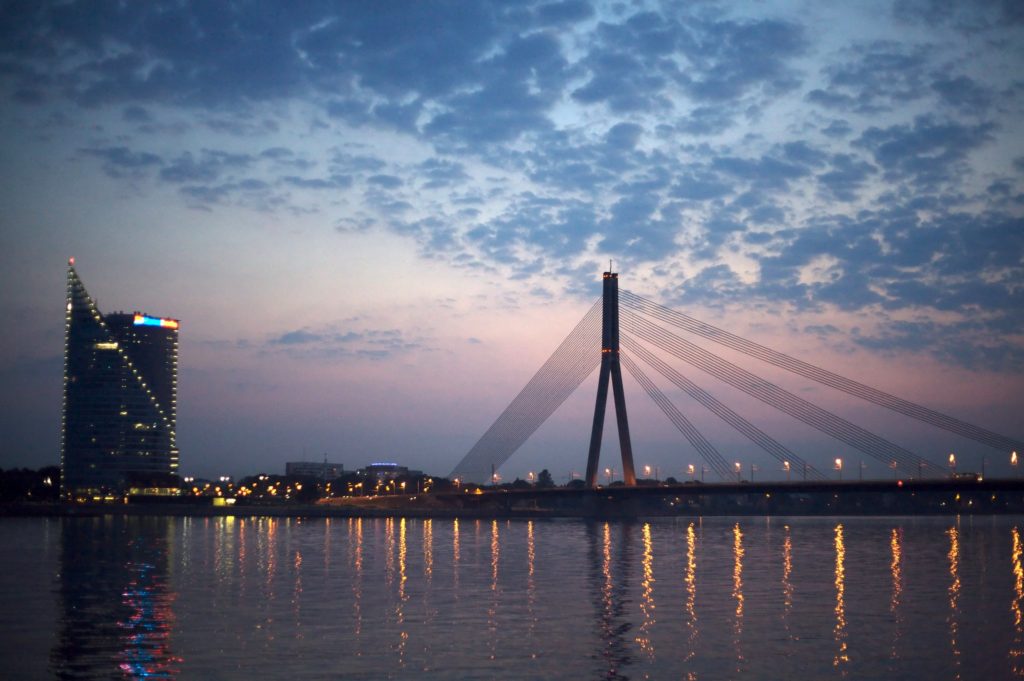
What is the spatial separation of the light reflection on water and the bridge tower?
1877cm

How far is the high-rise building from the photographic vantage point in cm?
13475

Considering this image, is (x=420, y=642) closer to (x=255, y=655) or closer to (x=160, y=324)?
(x=255, y=655)

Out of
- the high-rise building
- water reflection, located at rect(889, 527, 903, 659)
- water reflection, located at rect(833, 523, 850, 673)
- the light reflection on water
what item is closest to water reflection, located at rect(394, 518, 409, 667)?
the light reflection on water

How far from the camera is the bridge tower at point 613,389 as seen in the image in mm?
61250

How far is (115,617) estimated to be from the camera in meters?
21.6

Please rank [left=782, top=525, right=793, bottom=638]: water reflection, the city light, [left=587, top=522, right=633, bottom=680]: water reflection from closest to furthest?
[left=587, top=522, right=633, bottom=680]: water reflection → [left=782, top=525, right=793, bottom=638]: water reflection → the city light

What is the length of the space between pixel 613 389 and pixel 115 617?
43.0m

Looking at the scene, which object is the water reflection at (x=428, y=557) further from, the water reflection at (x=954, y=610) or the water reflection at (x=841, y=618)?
the water reflection at (x=954, y=610)

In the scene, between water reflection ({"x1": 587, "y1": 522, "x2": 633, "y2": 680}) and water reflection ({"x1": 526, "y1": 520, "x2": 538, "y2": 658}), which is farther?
water reflection ({"x1": 526, "y1": 520, "x2": 538, "y2": 658})

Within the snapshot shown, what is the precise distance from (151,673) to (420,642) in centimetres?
474

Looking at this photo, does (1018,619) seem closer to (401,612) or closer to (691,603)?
(691,603)

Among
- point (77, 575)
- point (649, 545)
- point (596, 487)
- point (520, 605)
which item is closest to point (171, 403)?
point (596, 487)

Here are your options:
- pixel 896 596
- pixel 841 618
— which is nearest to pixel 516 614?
pixel 841 618

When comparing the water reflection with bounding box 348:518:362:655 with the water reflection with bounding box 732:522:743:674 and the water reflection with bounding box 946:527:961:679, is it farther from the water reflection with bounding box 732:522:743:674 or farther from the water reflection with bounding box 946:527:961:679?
the water reflection with bounding box 946:527:961:679
